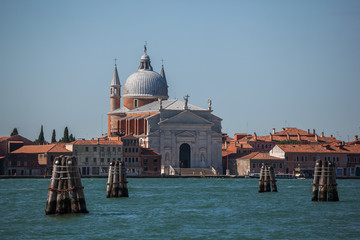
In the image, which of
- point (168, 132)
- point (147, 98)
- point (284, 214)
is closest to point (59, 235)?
point (284, 214)

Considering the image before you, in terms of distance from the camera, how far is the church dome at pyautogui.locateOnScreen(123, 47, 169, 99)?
102 metres

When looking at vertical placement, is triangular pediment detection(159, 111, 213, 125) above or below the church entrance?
above

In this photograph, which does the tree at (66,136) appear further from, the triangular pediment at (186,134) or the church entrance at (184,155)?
the triangular pediment at (186,134)

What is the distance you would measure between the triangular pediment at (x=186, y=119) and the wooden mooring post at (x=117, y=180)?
A: 148 ft

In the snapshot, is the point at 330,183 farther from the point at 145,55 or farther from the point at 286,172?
the point at 145,55

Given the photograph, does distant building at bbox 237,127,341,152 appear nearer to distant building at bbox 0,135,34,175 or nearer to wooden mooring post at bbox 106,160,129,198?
distant building at bbox 0,135,34,175

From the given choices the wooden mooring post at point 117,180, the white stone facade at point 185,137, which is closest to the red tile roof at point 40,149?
the white stone facade at point 185,137

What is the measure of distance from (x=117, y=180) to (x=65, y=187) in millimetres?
13058

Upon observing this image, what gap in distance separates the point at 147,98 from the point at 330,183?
214 ft

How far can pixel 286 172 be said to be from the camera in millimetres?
87125

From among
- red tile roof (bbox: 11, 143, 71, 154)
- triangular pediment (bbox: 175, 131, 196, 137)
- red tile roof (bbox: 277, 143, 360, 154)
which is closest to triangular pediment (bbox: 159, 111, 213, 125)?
triangular pediment (bbox: 175, 131, 196, 137)

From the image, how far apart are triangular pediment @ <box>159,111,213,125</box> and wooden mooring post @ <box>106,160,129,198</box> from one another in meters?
45.0

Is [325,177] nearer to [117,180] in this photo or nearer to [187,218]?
[187,218]

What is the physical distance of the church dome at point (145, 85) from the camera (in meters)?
102
